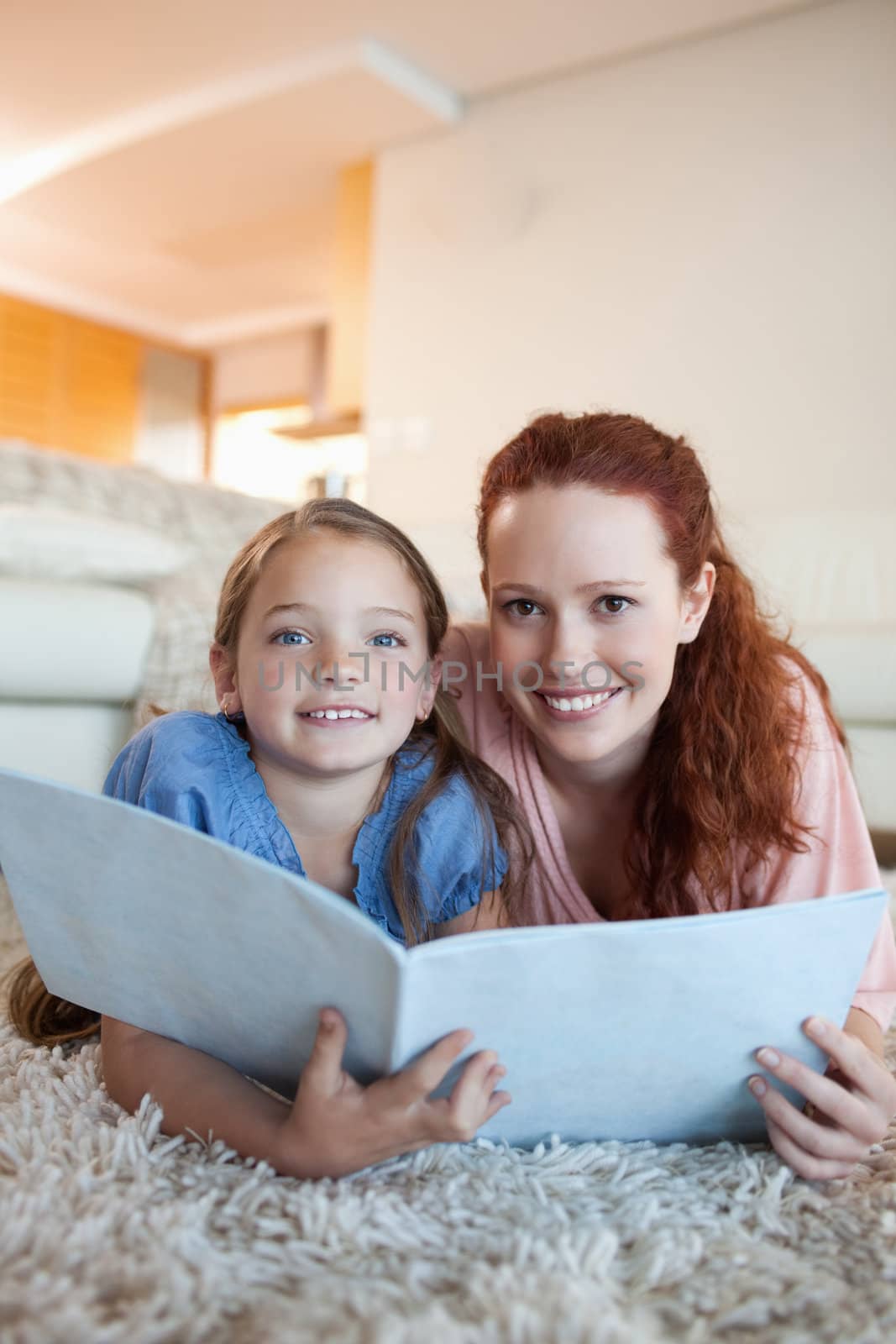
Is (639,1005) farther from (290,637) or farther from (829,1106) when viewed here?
(290,637)

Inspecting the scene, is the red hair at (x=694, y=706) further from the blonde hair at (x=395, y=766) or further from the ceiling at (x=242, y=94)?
the ceiling at (x=242, y=94)

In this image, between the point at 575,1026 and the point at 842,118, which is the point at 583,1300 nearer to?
the point at 575,1026

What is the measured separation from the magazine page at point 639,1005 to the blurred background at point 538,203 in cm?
168

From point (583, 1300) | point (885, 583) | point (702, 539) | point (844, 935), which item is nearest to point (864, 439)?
point (885, 583)

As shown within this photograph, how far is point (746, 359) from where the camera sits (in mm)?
3658

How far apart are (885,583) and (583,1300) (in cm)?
234

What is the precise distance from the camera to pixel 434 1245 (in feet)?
1.92

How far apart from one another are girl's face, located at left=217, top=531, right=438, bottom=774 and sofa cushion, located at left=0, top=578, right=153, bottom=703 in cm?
70

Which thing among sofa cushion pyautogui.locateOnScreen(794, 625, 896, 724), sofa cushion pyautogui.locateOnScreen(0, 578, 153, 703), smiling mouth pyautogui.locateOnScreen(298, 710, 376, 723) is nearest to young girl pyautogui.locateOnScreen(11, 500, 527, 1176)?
smiling mouth pyautogui.locateOnScreen(298, 710, 376, 723)

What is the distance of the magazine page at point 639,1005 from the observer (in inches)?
23.5

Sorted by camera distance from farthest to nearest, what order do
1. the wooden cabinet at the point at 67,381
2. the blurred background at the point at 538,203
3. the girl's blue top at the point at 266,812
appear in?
1. the wooden cabinet at the point at 67,381
2. the blurred background at the point at 538,203
3. the girl's blue top at the point at 266,812

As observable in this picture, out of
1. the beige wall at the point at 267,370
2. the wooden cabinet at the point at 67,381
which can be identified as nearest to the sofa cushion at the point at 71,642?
the beige wall at the point at 267,370

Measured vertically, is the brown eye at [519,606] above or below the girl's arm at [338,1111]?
above

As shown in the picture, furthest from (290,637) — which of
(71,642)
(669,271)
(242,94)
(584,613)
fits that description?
(242,94)
